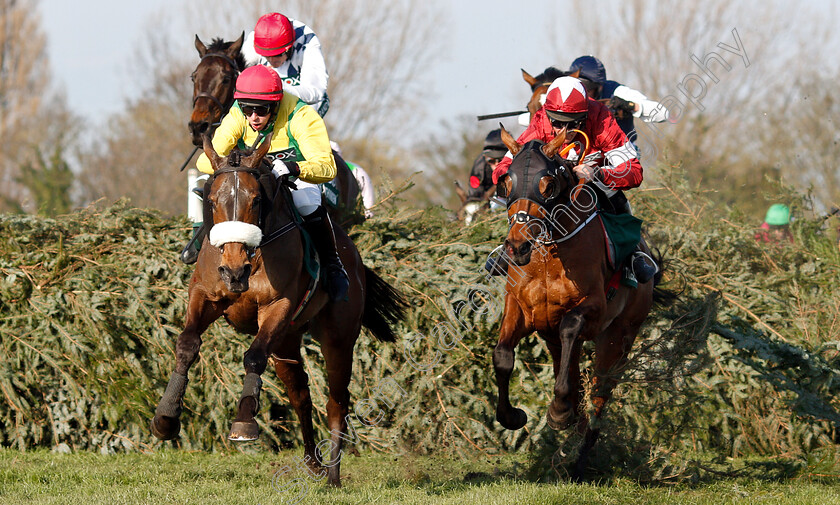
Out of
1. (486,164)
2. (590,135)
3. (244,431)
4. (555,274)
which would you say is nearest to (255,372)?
(244,431)

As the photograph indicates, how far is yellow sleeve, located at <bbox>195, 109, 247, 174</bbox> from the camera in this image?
6.05 m

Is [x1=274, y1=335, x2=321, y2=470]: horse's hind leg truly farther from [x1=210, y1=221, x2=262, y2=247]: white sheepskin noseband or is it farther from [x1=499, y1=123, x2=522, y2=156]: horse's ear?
[x1=499, y1=123, x2=522, y2=156]: horse's ear

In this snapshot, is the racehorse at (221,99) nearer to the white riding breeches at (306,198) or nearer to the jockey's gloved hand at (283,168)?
the white riding breeches at (306,198)

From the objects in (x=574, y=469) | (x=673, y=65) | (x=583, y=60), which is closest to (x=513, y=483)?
(x=574, y=469)

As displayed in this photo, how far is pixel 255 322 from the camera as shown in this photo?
18.8ft

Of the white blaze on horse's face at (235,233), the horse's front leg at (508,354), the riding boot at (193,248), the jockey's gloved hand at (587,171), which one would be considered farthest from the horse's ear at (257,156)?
the jockey's gloved hand at (587,171)

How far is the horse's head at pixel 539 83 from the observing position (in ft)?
27.5

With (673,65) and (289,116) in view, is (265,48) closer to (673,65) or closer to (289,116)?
(289,116)

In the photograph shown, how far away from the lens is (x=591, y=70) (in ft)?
27.4

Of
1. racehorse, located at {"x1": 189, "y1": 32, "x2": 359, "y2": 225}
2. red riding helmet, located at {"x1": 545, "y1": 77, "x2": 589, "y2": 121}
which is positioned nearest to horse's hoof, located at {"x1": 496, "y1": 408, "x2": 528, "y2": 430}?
red riding helmet, located at {"x1": 545, "y1": 77, "x2": 589, "y2": 121}

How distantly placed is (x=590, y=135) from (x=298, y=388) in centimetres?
273

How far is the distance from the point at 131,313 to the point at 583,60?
4469 millimetres

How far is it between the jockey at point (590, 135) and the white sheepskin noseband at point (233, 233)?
1.80 meters

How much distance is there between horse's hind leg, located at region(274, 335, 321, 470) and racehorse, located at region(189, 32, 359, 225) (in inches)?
60.5
